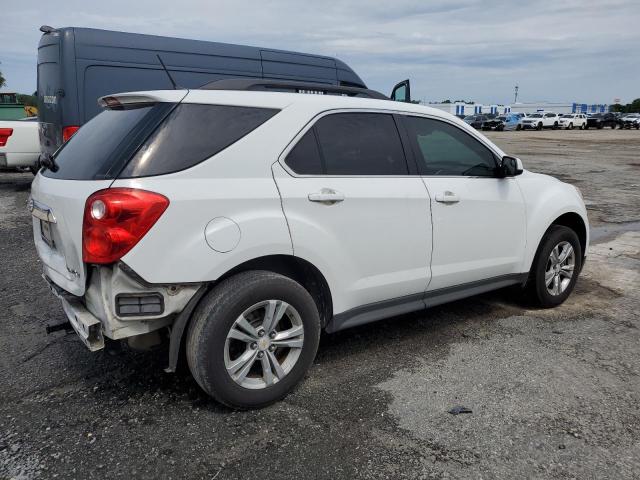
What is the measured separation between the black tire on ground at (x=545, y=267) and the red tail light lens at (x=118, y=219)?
3.16 metres

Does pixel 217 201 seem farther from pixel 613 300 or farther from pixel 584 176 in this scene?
pixel 584 176

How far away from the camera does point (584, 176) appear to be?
14297 millimetres

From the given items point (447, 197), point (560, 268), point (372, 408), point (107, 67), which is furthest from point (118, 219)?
point (107, 67)

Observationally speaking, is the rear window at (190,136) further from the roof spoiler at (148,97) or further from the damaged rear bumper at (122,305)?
the damaged rear bumper at (122,305)

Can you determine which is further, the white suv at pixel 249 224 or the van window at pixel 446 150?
the van window at pixel 446 150

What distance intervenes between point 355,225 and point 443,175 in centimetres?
93

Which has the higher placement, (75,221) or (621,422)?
(75,221)

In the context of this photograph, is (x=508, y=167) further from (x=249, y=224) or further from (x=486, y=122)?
(x=486, y=122)

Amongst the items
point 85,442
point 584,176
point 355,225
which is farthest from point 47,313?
point 584,176

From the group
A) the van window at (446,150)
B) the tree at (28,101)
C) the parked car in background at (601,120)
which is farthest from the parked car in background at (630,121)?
the van window at (446,150)

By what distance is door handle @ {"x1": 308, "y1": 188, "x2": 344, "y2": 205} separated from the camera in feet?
10.2

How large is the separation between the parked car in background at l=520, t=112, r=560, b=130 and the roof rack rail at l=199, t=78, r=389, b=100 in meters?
49.0

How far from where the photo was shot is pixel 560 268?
472 cm

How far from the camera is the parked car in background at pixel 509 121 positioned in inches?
1887
